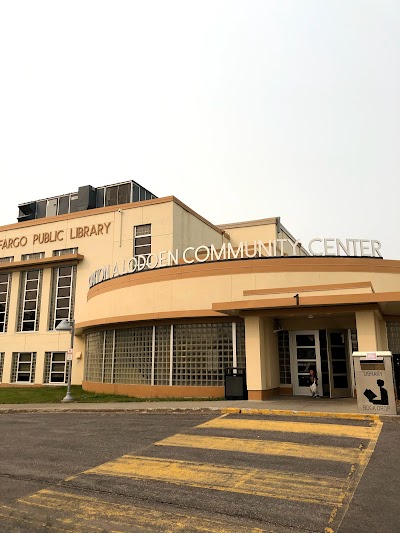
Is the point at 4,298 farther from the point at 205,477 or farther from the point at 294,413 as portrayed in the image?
the point at 205,477

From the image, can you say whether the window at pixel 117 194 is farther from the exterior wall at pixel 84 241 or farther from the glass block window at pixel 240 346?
the glass block window at pixel 240 346

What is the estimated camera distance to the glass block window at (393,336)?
18.8m

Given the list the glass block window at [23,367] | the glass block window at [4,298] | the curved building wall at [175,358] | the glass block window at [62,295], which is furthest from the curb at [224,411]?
the glass block window at [4,298]

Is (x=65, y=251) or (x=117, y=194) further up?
(x=117, y=194)

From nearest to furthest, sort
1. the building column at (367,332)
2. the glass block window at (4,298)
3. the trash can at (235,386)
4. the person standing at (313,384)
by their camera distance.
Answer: the building column at (367,332) → the trash can at (235,386) → the person standing at (313,384) → the glass block window at (4,298)

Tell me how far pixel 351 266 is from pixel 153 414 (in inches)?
410

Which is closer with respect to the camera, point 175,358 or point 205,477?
point 205,477

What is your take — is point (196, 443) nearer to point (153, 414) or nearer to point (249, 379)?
point (153, 414)

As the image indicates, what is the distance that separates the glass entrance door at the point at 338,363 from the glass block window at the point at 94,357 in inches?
452

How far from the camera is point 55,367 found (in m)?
30.4

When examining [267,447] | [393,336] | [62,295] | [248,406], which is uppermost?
[62,295]

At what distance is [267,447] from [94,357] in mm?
16428

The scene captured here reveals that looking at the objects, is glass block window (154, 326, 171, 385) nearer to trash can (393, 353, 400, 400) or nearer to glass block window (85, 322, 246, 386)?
glass block window (85, 322, 246, 386)

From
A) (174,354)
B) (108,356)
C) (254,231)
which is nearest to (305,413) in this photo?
(174,354)
